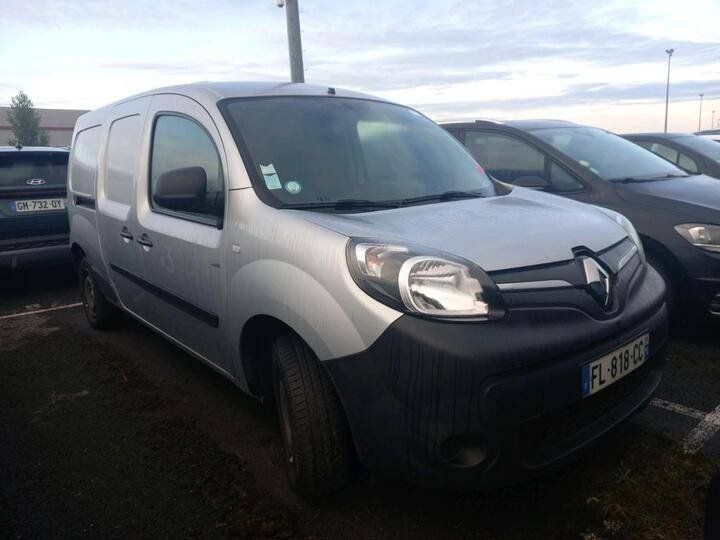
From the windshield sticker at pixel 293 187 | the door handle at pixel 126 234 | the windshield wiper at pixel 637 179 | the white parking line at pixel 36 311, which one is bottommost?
the white parking line at pixel 36 311

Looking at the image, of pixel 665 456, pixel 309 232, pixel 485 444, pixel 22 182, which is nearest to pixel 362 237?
pixel 309 232

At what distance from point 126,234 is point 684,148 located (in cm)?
704

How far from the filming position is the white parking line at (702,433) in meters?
2.58

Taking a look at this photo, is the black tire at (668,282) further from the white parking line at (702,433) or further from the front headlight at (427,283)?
the front headlight at (427,283)

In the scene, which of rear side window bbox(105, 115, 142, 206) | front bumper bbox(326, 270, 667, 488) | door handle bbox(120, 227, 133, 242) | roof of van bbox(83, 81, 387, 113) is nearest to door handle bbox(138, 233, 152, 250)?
door handle bbox(120, 227, 133, 242)

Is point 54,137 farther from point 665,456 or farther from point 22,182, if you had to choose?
point 665,456

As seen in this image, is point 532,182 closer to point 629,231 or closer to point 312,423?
point 629,231

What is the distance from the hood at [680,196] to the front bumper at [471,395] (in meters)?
2.29

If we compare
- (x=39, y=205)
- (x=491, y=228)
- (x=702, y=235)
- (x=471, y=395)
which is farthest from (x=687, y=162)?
(x=39, y=205)

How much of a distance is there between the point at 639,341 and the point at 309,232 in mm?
1313

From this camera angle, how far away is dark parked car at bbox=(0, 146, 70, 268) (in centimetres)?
565

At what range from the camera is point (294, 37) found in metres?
9.47

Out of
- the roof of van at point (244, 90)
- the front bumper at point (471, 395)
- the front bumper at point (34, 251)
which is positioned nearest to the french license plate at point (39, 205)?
the front bumper at point (34, 251)

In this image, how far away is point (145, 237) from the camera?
3.20m
